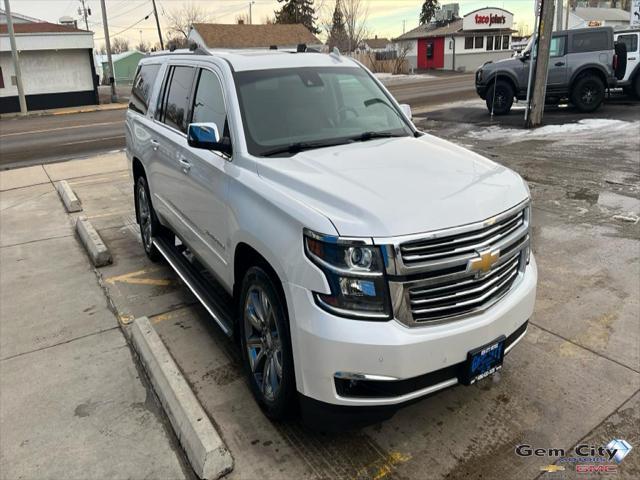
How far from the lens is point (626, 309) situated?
14.7ft

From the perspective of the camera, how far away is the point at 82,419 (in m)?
3.39

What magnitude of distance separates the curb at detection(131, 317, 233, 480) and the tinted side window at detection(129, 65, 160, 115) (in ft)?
9.10

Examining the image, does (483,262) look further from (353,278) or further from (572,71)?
(572,71)

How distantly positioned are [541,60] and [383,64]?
131 ft

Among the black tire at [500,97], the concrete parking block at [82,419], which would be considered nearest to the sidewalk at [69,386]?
the concrete parking block at [82,419]

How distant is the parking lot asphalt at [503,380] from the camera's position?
2.96 m

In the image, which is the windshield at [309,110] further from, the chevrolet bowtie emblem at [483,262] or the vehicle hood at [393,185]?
the chevrolet bowtie emblem at [483,262]

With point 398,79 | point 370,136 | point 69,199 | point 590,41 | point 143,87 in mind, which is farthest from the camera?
→ point 398,79

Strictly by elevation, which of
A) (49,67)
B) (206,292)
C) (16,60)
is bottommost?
(206,292)

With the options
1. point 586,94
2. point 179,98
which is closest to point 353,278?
point 179,98

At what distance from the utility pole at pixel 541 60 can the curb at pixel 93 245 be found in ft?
36.0

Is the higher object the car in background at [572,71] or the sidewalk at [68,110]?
the car in background at [572,71]

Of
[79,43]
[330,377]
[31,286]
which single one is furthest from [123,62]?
[330,377]

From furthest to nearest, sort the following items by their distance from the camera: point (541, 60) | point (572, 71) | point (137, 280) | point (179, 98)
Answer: point (572, 71)
point (541, 60)
point (137, 280)
point (179, 98)
